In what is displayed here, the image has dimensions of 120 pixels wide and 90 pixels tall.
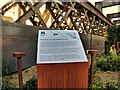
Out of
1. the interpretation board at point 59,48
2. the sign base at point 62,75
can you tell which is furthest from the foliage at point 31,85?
the interpretation board at point 59,48

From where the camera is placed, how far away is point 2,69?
2742 mm

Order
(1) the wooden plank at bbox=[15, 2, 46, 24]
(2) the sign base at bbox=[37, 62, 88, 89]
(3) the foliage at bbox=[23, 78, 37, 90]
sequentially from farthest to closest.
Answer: (1) the wooden plank at bbox=[15, 2, 46, 24], (3) the foliage at bbox=[23, 78, 37, 90], (2) the sign base at bbox=[37, 62, 88, 89]

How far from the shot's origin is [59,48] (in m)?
1.69

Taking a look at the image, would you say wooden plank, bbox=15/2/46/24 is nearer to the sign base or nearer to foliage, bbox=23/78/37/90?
foliage, bbox=23/78/37/90

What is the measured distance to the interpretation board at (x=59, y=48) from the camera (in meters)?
1.57

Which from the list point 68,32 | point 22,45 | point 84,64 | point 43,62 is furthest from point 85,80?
point 22,45

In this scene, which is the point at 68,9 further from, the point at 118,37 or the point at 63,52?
the point at 63,52

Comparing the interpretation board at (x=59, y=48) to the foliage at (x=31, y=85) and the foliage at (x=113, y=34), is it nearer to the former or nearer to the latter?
the foliage at (x=31, y=85)

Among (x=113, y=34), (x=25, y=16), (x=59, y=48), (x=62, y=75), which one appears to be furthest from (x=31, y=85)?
(x=113, y=34)

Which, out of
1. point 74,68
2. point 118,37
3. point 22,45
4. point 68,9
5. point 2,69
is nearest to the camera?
point 74,68

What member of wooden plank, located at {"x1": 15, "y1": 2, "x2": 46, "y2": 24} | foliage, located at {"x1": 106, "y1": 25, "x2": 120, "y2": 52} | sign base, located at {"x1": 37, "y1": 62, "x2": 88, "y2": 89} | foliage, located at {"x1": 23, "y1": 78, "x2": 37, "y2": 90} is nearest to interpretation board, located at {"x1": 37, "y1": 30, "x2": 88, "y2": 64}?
sign base, located at {"x1": 37, "y1": 62, "x2": 88, "y2": 89}

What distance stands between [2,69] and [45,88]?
5.88 ft

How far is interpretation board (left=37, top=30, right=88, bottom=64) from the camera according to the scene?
5.17 ft

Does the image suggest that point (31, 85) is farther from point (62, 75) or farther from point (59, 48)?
point (59, 48)
